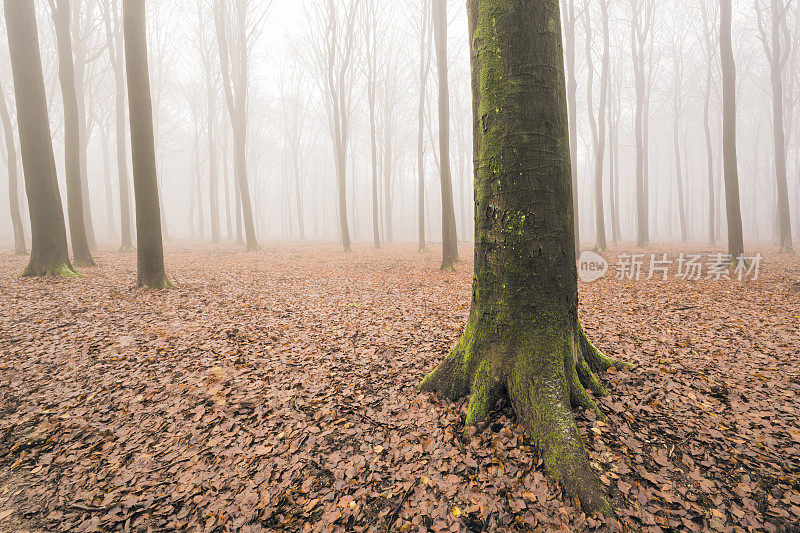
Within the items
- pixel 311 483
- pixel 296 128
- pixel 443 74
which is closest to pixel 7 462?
pixel 311 483

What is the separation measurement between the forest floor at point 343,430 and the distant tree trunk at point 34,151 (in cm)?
300

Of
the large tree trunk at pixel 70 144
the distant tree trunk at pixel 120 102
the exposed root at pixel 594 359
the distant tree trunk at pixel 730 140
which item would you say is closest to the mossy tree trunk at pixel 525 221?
the exposed root at pixel 594 359

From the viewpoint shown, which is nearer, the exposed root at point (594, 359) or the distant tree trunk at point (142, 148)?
the exposed root at point (594, 359)

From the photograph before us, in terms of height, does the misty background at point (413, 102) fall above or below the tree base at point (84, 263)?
above

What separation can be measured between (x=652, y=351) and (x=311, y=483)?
4.25 m

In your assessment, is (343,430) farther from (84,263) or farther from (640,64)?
(640,64)

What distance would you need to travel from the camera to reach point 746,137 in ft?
107

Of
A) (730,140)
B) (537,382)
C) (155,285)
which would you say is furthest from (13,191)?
(730,140)

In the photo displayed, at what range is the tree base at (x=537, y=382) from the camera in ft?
8.04

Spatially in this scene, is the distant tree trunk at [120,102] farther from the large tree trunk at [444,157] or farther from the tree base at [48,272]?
the large tree trunk at [444,157]

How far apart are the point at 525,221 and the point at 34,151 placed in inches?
426

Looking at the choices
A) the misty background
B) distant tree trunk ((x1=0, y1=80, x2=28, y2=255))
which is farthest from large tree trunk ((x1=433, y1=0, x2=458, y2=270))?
distant tree trunk ((x1=0, y1=80, x2=28, y2=255))

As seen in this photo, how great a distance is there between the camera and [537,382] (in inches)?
112

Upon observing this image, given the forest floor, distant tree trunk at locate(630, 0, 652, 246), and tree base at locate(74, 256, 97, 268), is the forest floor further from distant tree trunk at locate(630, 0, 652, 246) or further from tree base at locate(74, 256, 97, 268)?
distant tree trunk at locate(630, 0, 652, 246)
